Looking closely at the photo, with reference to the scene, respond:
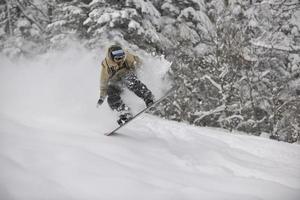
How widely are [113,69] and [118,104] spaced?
680 millimetres

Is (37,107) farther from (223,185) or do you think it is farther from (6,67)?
(223,185)

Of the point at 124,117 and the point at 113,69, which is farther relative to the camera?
the point at 113,69

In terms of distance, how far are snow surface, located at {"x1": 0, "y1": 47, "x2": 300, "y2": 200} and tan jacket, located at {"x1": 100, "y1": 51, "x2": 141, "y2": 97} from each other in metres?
0.88

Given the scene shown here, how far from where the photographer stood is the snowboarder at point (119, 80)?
284 inches

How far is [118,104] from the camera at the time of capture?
7.36m

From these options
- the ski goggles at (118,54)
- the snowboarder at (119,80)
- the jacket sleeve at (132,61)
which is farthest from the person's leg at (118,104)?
the ski goggles at (118,54)

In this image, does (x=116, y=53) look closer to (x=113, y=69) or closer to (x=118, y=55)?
(x=118, y=55)

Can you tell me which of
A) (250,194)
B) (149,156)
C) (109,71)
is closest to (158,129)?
(109,71)

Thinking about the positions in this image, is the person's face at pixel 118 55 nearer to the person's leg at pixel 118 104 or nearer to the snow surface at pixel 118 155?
the person's leg at pixel 118 104

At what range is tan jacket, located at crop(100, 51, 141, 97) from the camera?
288 inches

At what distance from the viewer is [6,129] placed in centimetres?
559

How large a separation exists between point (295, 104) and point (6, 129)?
8271 mm

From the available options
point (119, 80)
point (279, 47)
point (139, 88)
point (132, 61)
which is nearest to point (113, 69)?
point (119, 80)

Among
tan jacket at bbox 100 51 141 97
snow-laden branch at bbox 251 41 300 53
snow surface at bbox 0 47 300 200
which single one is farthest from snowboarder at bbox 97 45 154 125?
snow-laden branch at bbox 251 41 300 53
